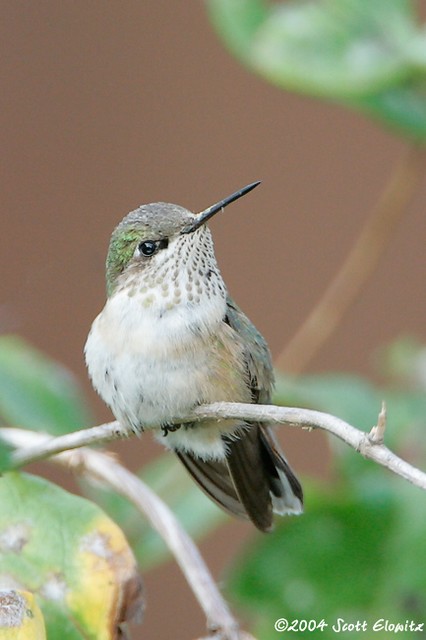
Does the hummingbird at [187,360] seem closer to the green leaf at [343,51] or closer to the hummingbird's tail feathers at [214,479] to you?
the hummingbird's tail feathers at [214,479]

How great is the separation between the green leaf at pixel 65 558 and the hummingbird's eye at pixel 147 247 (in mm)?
571

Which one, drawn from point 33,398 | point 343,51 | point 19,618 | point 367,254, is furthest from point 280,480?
point 343,51

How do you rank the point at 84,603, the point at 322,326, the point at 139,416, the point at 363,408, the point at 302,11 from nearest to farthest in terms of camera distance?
the point at 84,603
the point at 139,416
the point at 363,408
the point at 302,11
the point at 322,326

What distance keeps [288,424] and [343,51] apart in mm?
1357

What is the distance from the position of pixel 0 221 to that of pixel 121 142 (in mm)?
664

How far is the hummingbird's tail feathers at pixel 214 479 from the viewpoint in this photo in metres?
1.97

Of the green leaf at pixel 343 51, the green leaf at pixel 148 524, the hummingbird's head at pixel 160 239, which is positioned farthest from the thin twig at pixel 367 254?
the hummingbird's head at pixel 160 239

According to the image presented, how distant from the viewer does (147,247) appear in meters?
1.96

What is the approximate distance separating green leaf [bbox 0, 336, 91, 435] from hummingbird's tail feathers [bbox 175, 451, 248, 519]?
258 millimetres

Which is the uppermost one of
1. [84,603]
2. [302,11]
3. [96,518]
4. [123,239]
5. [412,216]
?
[412,216]

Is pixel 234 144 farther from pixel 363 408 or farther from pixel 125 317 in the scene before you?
pixel 125 317

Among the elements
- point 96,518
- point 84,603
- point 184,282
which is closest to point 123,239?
point 184,282

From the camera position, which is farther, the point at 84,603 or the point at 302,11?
the point at 302,11

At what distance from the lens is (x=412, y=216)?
4.67 m
